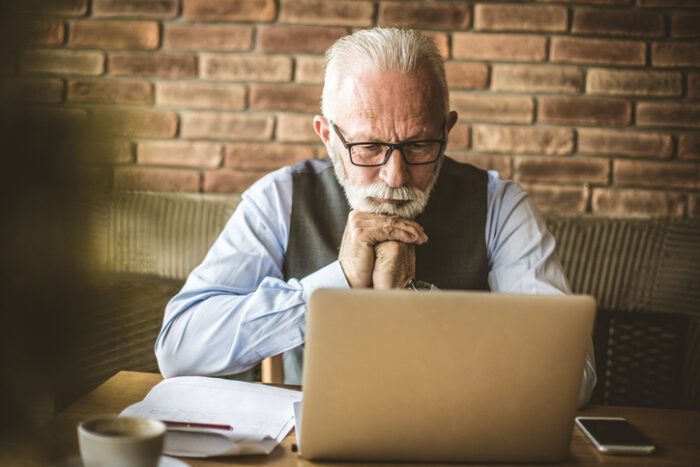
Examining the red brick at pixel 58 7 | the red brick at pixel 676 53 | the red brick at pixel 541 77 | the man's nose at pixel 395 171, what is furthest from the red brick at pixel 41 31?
the red brick at pixel 676 53

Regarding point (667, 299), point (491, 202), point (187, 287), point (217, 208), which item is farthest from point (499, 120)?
point (187, 287)

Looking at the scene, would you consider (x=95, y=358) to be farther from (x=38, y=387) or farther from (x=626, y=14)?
(x=626, y=14)

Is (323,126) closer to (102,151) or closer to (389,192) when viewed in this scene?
(389,192)

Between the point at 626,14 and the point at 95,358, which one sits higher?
the point at 626,14

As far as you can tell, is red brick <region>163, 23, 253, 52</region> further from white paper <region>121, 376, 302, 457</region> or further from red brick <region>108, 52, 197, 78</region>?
white paper <region>121, 376, 302, 457</region>

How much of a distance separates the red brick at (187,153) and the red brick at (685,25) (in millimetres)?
1549

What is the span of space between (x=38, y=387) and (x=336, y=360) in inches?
17.4

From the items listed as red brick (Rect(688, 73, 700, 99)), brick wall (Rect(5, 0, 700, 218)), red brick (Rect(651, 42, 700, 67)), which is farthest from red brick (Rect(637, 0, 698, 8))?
red brick (Rect(688, 73, 700, 99))

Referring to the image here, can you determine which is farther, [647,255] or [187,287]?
[647,255]

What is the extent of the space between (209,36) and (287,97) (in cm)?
33

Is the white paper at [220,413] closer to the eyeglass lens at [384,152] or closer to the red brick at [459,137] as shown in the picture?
the eyeglass lens at [384,152]

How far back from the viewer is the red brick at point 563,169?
6.42ft

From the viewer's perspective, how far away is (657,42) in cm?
192

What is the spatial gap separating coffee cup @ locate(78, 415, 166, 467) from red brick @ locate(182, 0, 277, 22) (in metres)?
1.62
